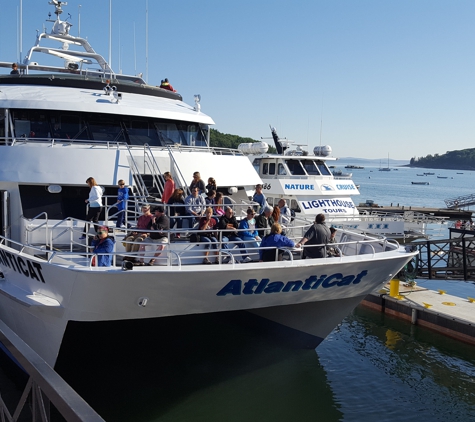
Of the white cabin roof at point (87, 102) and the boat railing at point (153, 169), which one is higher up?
the white cabin roof at point (87, 102)

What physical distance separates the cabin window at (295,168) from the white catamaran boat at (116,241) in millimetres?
10541

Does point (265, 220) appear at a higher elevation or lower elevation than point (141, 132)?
lower

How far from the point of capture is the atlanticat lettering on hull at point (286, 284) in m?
8.14

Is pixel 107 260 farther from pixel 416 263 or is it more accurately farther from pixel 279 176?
pixel 279 176

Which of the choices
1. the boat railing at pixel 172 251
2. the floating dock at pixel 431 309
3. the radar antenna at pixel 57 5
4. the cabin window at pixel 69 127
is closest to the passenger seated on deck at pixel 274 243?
the boat railing at pixel 172 251

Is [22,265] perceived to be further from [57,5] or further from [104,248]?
[57,5]

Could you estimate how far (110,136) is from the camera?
11680 millimetres

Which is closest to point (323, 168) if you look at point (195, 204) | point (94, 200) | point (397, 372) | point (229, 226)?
point (397, 372)

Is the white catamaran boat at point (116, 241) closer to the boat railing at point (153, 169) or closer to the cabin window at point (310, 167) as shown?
the boat railing at point (153, 169)

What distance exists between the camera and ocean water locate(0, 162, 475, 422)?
369 inches

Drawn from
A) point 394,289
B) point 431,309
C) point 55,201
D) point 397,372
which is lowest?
point 397,372

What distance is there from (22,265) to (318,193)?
16546mm

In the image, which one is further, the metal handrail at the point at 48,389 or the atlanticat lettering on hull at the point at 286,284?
the atlanticat lettering on hull at the point at 286,284

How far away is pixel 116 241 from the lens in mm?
8609
